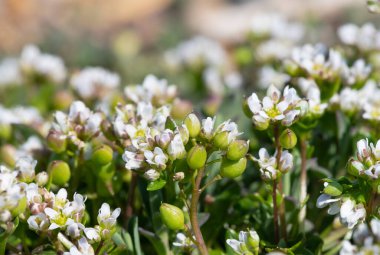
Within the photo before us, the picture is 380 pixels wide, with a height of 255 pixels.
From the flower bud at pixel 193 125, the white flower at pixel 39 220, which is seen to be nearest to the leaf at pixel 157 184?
the flower bud at pixel 193 125

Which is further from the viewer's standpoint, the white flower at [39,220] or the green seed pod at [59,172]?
the green seed pod at [59,172]

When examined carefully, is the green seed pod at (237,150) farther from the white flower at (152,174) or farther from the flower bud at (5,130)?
the flower bud at (5,130)

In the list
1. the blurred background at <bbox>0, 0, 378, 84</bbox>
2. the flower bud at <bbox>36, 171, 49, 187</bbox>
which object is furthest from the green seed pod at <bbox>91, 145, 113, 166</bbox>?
the blurred background at <bbox>0, 0, 378, 84</bbox>

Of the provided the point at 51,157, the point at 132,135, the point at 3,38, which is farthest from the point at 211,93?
the point at 3,38

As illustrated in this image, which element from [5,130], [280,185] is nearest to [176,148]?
[280,185]

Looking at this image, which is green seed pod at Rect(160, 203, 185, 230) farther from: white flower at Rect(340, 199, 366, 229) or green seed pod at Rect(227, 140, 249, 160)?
white flower at Rect(340, 199, 366, 229)
